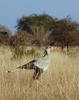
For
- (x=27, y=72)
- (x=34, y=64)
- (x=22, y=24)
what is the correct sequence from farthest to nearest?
(x=22, y=24)
(x=27, y=72)
(x=34, y=64)

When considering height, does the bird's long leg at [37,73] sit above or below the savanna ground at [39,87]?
above

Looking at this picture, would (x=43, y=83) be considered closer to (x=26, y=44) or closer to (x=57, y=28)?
(x=26, y=44)

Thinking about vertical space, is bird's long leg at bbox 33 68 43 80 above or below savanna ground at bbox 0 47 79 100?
above

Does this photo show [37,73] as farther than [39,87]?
Yes

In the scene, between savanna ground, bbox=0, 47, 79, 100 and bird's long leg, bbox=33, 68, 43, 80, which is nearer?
savanna ground, bbox=0, 47, 79, 100

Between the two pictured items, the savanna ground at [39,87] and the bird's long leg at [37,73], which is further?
the bird's long leg at [37,73]

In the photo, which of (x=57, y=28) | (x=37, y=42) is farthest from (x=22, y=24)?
(x=37, y=42)

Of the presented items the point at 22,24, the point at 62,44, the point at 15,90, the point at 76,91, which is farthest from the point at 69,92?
the point at 22,24

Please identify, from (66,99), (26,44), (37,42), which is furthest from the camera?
(37,42)

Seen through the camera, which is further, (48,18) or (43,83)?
(48,18)

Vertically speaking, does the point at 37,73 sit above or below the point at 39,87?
above

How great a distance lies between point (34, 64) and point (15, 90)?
930 millimetres

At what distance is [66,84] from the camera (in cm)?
536

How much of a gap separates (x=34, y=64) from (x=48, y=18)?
28867mm
